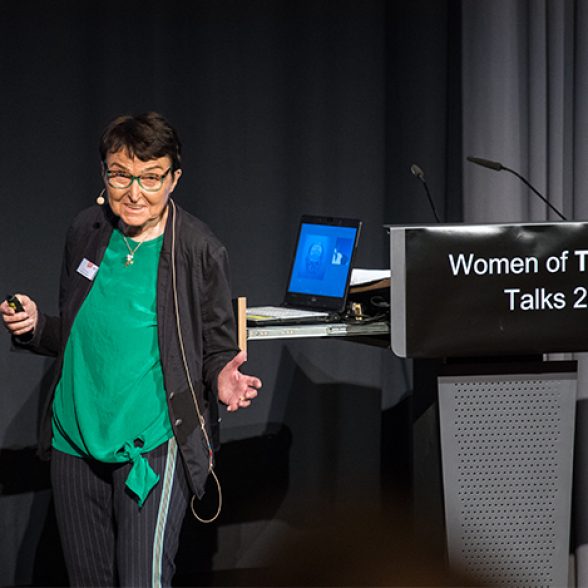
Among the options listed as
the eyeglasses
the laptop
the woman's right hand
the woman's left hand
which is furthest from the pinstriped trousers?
the laptop

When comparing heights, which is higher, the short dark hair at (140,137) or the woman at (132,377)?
the short dark hair at (140,137)

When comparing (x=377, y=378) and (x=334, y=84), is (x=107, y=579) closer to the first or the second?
(x=377, y=378)

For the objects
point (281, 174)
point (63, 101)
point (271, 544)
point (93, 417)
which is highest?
point (63, 101)

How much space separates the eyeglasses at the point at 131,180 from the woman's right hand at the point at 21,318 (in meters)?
0.35

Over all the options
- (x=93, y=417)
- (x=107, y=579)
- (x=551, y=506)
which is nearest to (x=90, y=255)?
(x=93, y=417)

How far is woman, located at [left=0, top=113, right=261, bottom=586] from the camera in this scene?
248 cm

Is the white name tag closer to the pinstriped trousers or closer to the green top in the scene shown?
the green top

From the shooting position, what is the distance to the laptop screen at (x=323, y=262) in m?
3.27

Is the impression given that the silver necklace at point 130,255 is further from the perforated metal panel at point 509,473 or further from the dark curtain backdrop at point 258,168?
the dark curtain backdrop at point 258,168

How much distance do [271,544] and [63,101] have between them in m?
1.82

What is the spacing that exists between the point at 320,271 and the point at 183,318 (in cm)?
86

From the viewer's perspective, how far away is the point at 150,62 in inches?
152

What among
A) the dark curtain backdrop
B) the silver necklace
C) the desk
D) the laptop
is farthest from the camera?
the dark curtain backdrop

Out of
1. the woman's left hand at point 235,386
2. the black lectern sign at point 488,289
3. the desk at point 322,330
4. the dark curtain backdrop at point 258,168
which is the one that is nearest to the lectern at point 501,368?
the black lectern sign at point 488,289
